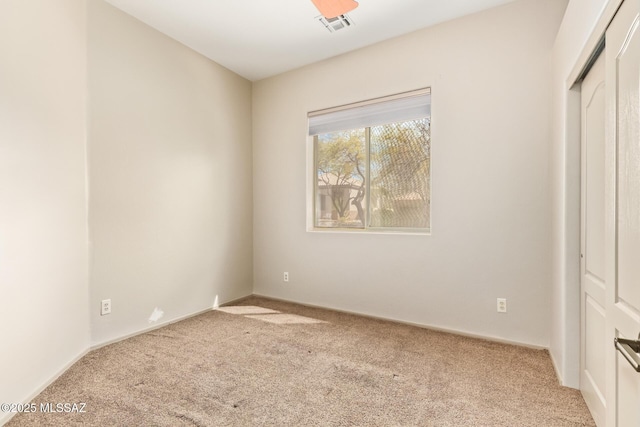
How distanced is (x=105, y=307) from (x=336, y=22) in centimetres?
310

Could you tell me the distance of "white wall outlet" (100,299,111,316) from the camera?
249 cm

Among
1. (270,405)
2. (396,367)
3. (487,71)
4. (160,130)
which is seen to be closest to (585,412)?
(396,367)

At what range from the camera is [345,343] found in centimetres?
259

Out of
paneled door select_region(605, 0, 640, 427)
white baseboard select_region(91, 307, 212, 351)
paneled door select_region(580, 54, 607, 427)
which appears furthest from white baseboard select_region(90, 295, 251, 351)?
paneled door select_region(580, 54, 607, 427)

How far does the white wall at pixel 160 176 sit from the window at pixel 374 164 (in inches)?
41.0

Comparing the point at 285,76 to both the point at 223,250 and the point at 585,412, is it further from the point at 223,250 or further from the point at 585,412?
the point at 585,412

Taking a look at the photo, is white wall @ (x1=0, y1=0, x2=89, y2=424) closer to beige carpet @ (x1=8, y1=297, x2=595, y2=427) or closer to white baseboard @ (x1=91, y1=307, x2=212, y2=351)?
white baseboard @ (x1=91, y1=307, x2=212, y2=351)

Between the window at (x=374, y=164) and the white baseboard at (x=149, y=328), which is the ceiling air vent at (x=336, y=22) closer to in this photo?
the window at (x=374, y=164)

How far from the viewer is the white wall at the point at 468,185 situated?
2.45m

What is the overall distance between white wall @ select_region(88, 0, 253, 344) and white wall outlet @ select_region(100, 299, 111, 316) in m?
0.03

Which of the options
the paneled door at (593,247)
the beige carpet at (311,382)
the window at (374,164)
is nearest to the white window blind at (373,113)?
the window at (374,164)

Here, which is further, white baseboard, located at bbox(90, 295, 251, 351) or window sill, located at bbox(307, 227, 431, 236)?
window sill, located at bbox(307, 227, 431, 236)

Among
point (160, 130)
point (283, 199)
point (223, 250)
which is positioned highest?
point (160, 130)

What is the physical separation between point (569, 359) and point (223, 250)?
3207 mm
